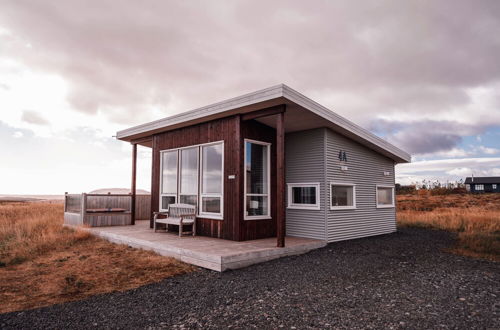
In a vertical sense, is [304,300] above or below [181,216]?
below

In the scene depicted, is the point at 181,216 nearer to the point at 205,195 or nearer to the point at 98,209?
the point at 205,195

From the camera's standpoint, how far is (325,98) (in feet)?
42.6

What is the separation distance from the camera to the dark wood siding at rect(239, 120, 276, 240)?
7600 millimetres

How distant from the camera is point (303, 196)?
879 centimetres

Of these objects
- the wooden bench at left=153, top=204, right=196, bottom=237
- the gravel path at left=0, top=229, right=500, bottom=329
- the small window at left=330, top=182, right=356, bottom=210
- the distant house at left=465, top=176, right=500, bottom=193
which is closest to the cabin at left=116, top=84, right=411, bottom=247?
the small window at left=330, top=182, right=356, bottom=210

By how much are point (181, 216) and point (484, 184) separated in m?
58.8

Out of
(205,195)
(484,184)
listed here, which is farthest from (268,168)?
(484,184)

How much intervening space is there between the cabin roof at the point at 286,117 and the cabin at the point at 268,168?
0.02 metres

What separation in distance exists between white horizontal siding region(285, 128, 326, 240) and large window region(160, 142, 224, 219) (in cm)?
223

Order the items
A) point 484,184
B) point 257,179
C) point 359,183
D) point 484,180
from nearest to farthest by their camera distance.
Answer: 1. point 257,179
2. point 359,183
3. point 484,184
4. point 484,180

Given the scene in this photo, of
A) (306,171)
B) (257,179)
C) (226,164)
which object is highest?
(226,164)

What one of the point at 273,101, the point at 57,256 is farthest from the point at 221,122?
the point at 57,256

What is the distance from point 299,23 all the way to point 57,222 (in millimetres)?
11247

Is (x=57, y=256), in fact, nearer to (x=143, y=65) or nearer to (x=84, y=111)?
(x=143, y=65)
